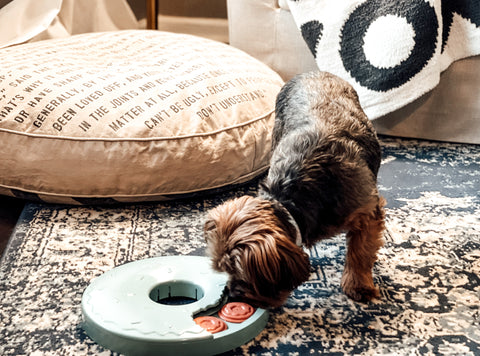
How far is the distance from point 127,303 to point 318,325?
1.77 ft

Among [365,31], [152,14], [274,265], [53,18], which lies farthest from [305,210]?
[152,14]

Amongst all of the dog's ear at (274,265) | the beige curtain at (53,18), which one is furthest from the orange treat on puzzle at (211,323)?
the beige curtain at (53,18)

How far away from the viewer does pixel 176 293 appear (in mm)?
1834

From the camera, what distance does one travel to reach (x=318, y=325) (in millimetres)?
1733

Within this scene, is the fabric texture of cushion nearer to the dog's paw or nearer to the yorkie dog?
the yorkie dog

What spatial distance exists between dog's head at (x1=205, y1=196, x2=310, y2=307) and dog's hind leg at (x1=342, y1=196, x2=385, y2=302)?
32cm

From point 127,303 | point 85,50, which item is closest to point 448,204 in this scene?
point 127,303

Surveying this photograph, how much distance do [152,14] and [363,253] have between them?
2.94 m

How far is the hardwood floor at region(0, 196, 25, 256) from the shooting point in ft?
7.16

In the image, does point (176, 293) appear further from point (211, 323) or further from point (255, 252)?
point (255, 252)

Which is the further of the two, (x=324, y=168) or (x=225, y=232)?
(x=324, y=168)

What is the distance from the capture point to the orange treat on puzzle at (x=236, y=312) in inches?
63.5

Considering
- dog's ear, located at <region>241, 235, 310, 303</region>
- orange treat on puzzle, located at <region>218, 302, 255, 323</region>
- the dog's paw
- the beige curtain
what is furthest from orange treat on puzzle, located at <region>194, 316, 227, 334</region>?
the beige curtain

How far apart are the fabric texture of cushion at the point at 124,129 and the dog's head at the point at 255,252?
2.57 ft
